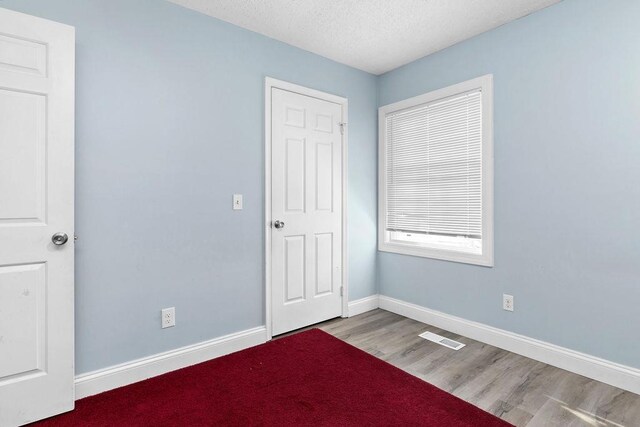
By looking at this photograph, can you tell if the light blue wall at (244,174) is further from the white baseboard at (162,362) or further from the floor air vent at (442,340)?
the floor air vent at (442,340)

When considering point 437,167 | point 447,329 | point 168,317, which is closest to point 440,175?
point 437,167

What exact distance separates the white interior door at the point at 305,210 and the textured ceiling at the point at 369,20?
0.49 m

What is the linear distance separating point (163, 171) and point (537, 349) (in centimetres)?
297

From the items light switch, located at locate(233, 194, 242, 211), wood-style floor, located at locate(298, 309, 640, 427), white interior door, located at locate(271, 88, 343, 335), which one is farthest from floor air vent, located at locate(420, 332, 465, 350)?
light switch, located at locate(233, 194, 242, 211)

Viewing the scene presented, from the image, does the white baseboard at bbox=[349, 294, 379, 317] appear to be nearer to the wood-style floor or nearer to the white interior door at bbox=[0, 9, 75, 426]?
the wood-style floor

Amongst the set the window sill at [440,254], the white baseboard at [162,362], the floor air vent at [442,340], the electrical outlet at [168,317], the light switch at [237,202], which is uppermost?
the light switch at [237,202]

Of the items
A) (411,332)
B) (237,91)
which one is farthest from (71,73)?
(411,332)

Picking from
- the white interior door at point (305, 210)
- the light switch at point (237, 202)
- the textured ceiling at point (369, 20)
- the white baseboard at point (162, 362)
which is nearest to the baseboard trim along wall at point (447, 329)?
the white baseboard at point (162, 362)

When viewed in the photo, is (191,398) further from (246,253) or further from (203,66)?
(203,66)

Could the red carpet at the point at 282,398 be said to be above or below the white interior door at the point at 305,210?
below

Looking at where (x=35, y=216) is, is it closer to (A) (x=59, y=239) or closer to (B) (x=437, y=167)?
(A) (x=59, y=239)

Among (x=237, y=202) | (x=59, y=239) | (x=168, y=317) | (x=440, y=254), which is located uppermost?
(x=237, y=202)

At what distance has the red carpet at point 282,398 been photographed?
1.76 m

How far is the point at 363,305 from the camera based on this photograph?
11.4ft
